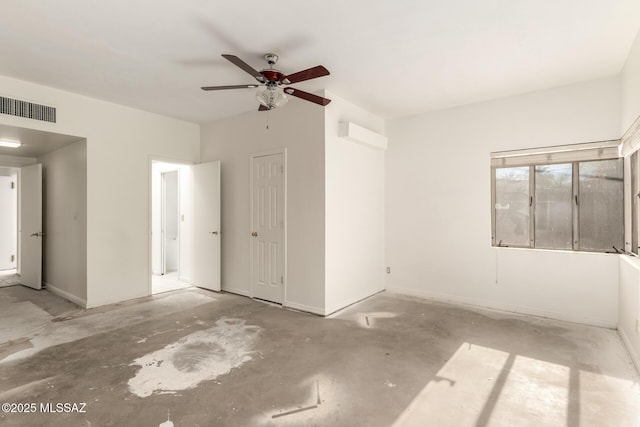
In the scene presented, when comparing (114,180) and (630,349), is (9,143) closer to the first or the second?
(114,180)

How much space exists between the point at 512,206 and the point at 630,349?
195 cm

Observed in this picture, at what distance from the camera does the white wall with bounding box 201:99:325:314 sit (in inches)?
163

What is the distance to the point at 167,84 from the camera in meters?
3.86

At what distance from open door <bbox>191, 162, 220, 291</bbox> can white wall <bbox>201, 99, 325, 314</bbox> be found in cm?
17

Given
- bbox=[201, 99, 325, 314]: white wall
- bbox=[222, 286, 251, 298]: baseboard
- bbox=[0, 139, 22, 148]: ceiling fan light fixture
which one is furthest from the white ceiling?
bbox=[222, 286, 251, 298]: baseboard

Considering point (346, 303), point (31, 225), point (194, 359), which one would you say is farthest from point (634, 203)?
point (31, 225)

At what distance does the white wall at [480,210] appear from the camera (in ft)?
12.4

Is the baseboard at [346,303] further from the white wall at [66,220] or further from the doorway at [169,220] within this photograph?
the white wall at [66,220]

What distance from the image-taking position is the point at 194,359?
290 cm

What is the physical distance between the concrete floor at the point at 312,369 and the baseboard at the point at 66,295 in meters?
0.20

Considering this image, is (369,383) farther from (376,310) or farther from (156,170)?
(156,170)

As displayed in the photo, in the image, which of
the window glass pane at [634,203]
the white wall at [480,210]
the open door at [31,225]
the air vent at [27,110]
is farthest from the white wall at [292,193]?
the window glass pane at [634,203]

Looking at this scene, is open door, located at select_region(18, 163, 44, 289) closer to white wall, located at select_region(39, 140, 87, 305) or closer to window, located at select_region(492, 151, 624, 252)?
white wall, located at select_region(39, 140, 87, 305)

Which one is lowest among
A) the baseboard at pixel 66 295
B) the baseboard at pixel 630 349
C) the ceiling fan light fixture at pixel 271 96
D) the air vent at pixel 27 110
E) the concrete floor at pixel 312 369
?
the concrete floor at pixel 312 369
